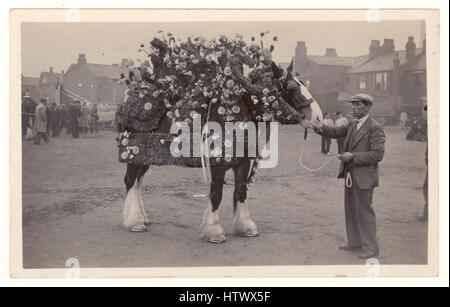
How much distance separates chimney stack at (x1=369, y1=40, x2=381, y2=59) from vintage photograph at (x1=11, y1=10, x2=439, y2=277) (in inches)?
1.0

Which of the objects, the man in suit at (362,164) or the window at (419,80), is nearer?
the man in suit at (362,164)

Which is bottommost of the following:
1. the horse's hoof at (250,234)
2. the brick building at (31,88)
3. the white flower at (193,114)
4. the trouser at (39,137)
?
the horse's hoof at (250,234)

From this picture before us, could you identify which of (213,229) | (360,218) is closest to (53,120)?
(213,229)

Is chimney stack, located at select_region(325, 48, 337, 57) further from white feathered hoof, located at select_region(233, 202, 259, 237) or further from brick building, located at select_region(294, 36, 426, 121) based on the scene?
white feathered hoof, located at select_region(233, 202, 259, 237)

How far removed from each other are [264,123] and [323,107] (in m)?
1.18

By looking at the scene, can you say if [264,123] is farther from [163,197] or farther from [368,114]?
[163,197]

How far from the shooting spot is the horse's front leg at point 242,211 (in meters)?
5.75

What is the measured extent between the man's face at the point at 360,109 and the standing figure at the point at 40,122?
143 inches

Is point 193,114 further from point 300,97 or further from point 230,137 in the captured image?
point 300,97

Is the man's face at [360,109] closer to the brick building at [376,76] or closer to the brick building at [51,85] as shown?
the brick building at [376,76]

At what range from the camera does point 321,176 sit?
6.60 metres

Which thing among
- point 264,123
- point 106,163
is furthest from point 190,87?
point 106,163

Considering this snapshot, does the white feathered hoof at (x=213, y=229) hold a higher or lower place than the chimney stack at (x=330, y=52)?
lower

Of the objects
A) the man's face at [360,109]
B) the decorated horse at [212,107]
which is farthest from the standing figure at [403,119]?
the decorated horse at [212,107]
